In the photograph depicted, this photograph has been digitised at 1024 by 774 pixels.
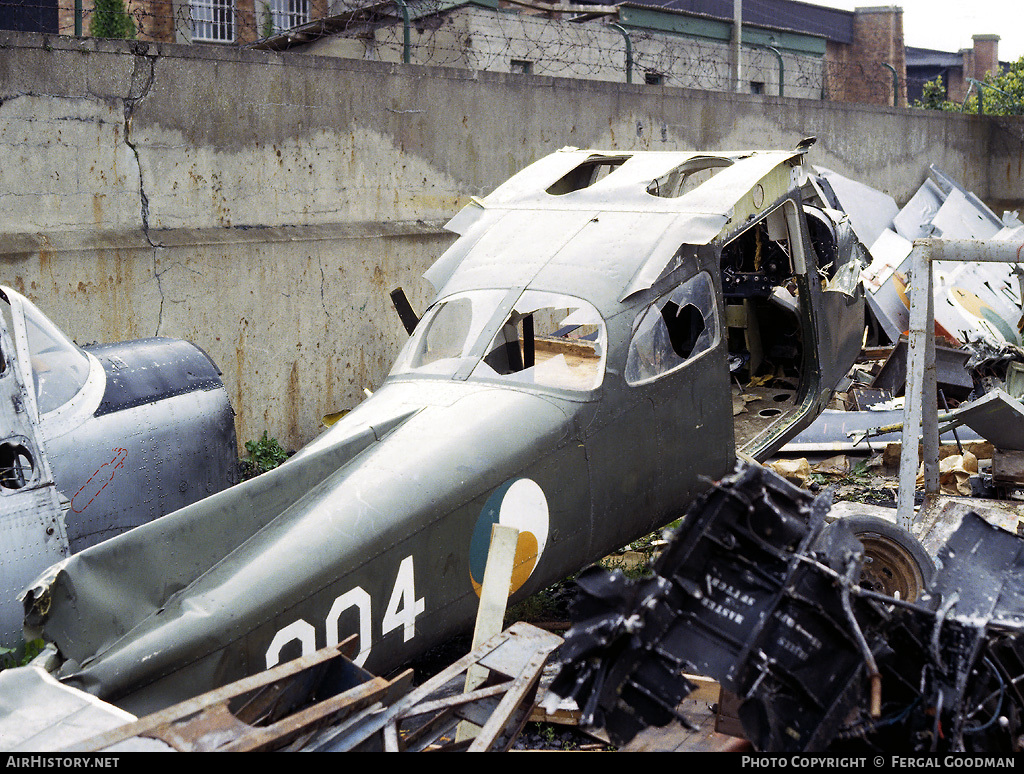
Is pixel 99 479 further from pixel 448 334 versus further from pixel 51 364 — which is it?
pixel 448 334

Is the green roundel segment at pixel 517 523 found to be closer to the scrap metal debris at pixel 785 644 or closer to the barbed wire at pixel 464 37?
the scrap metal debris at pixel 785 644

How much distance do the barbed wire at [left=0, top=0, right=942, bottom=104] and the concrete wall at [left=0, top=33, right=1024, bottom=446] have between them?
115 inches

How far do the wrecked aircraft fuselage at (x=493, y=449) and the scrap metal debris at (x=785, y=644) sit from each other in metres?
1.20

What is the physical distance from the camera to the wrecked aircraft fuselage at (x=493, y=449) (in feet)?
14.1

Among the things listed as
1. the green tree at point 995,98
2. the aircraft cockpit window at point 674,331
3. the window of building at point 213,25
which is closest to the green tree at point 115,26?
the window of building at point 213,25

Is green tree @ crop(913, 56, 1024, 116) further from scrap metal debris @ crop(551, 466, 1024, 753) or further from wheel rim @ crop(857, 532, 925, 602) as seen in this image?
scrap metal debris @ crop(551, 466, 1024, 753)

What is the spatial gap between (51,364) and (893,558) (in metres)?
5.12

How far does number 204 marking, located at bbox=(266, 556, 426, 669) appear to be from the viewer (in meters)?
4.48

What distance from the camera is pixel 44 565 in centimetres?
512

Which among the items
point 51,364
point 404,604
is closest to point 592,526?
point 404,604

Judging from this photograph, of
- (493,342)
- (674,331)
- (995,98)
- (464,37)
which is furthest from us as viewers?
(995,98)

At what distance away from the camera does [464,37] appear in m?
19.0

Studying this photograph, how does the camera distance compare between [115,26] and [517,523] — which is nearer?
[517,523]

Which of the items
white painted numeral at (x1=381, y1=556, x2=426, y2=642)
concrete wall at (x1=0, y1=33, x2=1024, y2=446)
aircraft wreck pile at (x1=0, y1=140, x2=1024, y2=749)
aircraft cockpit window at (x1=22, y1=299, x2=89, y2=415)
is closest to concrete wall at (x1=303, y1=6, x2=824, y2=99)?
concrete wall at (x1=0, y1=33, x2=1024, y2=446)
